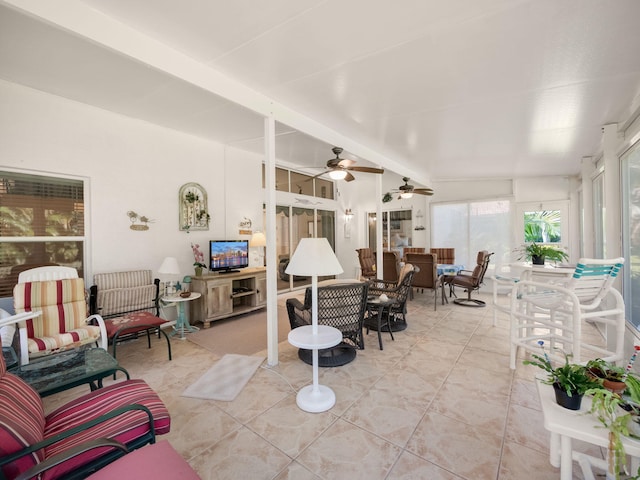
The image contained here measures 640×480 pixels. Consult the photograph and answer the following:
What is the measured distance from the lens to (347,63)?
2453 millimetres

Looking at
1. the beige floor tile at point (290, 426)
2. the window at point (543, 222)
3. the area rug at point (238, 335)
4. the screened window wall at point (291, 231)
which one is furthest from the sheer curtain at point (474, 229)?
the beige floor tile at point (290, 426)

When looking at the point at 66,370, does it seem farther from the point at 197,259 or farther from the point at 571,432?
the point at 571,432

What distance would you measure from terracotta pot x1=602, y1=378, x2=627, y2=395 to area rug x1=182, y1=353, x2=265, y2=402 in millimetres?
2446

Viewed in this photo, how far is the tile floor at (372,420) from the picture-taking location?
1675 mm

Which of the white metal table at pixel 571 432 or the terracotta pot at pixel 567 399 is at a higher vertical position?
the terracotta pot at pixel 567 399

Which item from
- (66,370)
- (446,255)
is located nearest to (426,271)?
(446,255)

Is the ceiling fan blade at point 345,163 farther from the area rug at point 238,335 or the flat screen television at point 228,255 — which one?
the area rug at point 238,335

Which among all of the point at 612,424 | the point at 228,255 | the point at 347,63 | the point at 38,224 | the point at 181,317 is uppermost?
the point at 347,63

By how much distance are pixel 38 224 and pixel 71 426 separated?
2.91 meters

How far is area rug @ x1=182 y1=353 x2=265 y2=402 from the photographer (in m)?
2.44

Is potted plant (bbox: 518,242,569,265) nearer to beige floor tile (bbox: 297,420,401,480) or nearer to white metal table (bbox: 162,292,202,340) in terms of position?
beige floor tile (bbox: 297,420,401,480)

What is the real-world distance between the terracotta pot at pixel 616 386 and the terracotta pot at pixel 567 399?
13 cm

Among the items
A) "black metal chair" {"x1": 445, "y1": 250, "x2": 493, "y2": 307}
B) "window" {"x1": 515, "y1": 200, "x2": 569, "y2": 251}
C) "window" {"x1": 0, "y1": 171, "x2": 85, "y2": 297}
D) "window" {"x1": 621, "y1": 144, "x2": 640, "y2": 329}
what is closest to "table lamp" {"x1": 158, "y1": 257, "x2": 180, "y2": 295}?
"window" {"x1": 0, "y1": 171, "x2": 85, "y2": 297}

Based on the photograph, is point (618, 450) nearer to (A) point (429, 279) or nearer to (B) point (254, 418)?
(B) point (254, 418)
